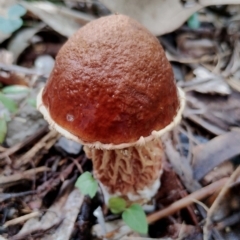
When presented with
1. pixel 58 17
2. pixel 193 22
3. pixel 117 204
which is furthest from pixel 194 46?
pixel 117 204

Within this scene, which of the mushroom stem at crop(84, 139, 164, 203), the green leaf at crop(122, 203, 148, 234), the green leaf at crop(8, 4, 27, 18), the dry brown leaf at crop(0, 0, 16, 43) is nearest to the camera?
the green leaf at crop(122, 203, 148, 234)

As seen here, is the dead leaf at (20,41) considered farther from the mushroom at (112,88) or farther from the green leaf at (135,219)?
the green leaf at (135,219)

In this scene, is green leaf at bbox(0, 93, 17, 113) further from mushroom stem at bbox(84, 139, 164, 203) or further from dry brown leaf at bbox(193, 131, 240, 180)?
dry brown leaf at bbox(193, 131, 240, 180)

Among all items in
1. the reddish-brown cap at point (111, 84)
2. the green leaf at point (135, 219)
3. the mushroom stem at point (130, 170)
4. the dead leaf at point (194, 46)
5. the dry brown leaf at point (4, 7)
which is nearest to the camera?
the reddish-brown cap at point (111, 84)

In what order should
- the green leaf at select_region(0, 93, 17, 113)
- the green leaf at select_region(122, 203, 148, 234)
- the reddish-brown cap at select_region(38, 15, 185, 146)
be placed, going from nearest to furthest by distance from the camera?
1. the reddish-brown cap at select_region(38, 15, 185, 146)
2. the green leaf at select_region(122, 203, 148, 234)
3. the green leaf at select_region(0, 93, 17, 113)

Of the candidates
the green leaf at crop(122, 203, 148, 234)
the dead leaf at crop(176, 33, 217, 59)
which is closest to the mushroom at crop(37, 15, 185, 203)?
the green leaf at crop(122, 203, 148, 234)

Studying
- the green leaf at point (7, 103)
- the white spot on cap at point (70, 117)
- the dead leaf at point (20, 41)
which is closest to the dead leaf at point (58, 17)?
the dead leaf at point (20, 41)

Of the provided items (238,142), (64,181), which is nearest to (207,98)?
(238,142)

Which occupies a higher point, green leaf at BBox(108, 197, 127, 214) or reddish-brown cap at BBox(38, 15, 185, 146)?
reddish-brown cap at BBox(38, 15, 185, 146)
